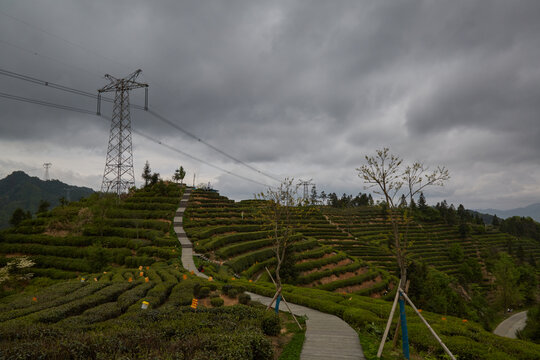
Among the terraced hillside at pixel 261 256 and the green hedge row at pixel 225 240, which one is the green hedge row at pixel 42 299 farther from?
the green hedge row at pixel 225 240

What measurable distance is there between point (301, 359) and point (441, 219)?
13685cm

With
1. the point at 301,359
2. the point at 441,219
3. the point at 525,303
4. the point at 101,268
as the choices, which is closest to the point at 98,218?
the point at 101,268

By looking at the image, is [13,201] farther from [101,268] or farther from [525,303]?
[525,303]

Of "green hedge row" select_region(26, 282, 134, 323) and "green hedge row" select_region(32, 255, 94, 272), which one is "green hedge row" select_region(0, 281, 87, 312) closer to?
"green hedge row" select_region(26, 282, 134, 323)

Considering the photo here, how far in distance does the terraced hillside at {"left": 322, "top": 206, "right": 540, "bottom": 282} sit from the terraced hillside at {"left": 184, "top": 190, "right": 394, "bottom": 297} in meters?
18.6

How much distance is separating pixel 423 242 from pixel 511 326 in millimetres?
39640

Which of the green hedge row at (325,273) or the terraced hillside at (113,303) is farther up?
the terraced hillside at (113,303)

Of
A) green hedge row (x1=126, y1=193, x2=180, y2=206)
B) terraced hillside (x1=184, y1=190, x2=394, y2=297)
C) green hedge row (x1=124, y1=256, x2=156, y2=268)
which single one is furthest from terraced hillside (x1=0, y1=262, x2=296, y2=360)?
green hedge row (x1=126, y1=193, x2=180, y2=206)

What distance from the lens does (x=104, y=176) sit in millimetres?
47812

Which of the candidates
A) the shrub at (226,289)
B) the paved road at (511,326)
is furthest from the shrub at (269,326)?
the paved road at (511,326)

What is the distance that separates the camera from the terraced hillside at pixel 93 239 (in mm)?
36469

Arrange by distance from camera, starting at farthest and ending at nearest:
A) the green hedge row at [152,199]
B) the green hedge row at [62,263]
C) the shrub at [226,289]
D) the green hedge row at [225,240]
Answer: the green hedge row at [152,199] → the green hedge row at [225,240] → the green hedge row at [62,263] → the shrub at [226,289]

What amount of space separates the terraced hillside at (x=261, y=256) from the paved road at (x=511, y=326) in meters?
25.1

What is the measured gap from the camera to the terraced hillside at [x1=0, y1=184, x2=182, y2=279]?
3647 cm
